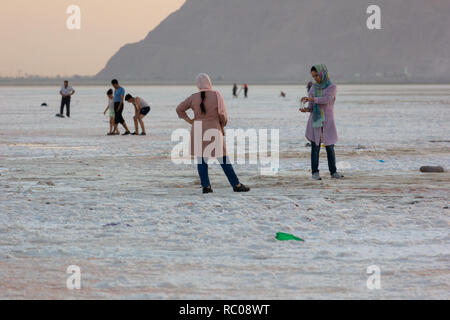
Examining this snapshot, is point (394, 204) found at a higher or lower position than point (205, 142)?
lower

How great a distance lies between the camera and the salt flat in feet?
18.5

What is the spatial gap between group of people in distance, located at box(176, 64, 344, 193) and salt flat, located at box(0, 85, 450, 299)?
10.4 inches

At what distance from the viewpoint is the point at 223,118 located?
31.4 feet

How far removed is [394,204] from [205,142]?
8.13 ft

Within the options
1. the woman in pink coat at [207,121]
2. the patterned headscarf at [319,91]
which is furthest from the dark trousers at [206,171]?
the patterned headscarf at [319,91]

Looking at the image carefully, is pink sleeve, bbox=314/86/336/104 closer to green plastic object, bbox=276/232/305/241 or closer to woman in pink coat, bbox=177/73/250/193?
woman in pink coat, bbox=177/73/250/193

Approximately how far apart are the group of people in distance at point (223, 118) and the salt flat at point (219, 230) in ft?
0.87

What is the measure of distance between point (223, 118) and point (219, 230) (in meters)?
2.32

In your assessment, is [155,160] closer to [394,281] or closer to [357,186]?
[357,186]

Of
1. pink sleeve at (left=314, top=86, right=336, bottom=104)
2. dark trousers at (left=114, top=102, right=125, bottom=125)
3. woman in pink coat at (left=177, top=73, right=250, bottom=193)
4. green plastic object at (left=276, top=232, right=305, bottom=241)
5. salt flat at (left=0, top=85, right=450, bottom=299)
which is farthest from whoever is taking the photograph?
dark trousers at (left=114, top=102, right=125, bottom=125)

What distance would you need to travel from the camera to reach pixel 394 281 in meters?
5.71

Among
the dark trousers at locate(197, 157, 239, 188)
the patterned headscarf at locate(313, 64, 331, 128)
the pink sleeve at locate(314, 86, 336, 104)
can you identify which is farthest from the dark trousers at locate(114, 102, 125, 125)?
the dark trousers at locate(197, 157, 239, 188)

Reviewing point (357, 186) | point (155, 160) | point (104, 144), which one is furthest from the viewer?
point (104, 144)
